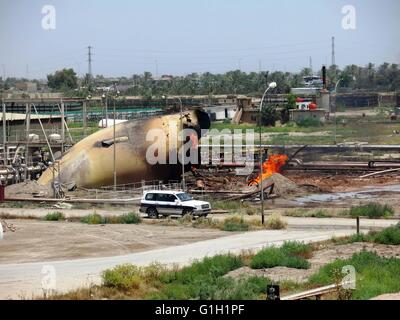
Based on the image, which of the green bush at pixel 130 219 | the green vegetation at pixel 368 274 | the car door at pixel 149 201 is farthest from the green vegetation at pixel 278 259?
the car door at pixel 149 201

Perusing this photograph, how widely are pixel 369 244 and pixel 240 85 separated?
524 feet

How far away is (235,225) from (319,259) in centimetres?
938

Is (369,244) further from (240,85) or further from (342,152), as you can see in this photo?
(240,85)

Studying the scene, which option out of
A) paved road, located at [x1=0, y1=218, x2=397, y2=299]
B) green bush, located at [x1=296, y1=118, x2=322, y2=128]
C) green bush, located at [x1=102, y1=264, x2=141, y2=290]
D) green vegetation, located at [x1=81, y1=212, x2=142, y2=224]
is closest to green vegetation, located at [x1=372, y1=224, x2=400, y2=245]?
paved road, located at [x1=0, y1=218, x2=397, y2=299]

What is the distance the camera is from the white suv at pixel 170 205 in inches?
1772

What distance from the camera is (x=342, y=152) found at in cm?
8669

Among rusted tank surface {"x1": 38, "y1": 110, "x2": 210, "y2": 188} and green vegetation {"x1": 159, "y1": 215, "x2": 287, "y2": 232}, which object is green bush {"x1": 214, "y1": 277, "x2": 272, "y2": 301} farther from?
rusted tank surface {"x1": 38, "y1": 110, "x2": 210, "y2": 188}

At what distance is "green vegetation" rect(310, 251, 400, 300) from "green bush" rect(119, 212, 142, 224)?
1560 cm

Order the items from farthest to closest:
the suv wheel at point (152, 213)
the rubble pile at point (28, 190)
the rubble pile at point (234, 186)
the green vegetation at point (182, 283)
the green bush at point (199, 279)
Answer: the rubble pile at point (28, 190) → the rubble pile at point (234, 186) → the suv wheel at point (152, 213) → the green bush at point (199, 279) → the green vegetation at point (182, 283)

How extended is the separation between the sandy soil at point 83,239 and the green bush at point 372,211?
378 inches

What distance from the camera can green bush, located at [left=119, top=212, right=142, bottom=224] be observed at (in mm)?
43406

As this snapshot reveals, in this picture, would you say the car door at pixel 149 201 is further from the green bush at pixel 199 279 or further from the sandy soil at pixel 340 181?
the sandy soil at pixel 340 181

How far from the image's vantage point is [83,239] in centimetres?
3747
